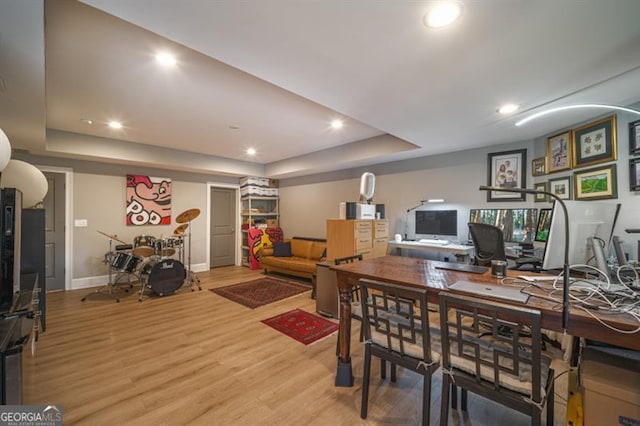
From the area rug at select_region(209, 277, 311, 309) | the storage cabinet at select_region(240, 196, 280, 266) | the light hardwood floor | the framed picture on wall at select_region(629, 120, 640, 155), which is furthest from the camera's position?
the storage cabinet at select_region(240, 196, 280, 266)

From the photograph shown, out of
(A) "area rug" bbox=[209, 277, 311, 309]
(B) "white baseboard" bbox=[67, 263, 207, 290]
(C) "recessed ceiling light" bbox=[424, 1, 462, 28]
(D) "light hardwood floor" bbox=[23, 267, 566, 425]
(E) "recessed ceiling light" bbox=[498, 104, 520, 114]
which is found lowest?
(D) "light hardwood floor" bbox=[23, 267, 566, 425]

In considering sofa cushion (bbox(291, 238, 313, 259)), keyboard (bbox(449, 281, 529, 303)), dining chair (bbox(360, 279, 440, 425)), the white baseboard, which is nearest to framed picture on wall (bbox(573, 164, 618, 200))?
keyboard (bbox(449, 281, 529, 303))

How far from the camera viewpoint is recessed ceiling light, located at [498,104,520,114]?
2.59 metres

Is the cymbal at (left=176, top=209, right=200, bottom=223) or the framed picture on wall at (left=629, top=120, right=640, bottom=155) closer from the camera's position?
the framed picture on wall at (left=629, top=120, right=640, bottom=155)

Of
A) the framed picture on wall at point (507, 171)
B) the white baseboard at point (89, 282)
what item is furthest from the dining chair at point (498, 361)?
the white baseboard at point (89, 282)

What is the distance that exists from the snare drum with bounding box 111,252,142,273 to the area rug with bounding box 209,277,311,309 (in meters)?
1.28

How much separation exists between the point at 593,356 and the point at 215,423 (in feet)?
7.23

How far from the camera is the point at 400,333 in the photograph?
5.11 ft

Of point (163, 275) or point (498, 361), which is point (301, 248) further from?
point (498, 361)

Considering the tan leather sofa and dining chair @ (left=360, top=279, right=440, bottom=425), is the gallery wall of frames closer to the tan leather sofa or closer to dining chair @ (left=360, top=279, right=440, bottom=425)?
dining chair @ (left=360, top=279, right=440, bottom=425)

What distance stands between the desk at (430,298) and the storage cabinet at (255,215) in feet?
15.4

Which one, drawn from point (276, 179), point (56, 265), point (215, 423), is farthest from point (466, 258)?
point (56, 265)

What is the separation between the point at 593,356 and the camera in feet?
4.34

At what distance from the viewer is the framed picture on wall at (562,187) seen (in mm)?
3193
